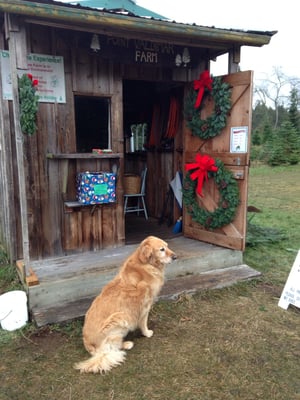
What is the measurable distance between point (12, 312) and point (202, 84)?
10.9ft

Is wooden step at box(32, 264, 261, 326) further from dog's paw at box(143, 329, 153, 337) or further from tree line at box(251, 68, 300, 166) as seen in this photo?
tree line at box(251, 68, 300, 166)

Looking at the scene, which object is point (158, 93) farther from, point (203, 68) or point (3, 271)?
point (3, 271)

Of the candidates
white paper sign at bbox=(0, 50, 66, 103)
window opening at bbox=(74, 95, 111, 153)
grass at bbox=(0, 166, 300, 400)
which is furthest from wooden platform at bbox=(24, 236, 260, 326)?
white paper sign at bbox=(0, 50, 66, 103)

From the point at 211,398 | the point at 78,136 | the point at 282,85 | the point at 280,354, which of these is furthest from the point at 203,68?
the point at 282,85

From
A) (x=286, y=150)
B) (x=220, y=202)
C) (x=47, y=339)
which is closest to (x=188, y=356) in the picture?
(x=47, y=339)

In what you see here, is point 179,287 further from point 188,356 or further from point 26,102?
point 26,102

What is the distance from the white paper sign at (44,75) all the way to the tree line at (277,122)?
54.5ft

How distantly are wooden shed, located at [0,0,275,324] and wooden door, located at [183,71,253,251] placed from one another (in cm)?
1

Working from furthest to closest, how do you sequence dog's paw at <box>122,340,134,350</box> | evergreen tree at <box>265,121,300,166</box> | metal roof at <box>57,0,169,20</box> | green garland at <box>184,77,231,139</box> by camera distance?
1. evergreen tree at <box>265,121,300,166</box>
2. metal roof at <box>57,0,169,20</box>
3. green garland at <box>184,77,231,139</box>
4. dog's paw at <box>122,340,134,350</box>

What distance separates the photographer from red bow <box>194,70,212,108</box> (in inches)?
161

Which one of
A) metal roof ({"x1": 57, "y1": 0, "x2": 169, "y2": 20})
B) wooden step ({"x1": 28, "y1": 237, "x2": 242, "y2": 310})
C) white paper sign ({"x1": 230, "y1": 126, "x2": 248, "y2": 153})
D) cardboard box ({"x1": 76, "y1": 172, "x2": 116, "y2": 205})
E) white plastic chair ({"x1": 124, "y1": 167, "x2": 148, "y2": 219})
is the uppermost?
metal roof ({"x1": 57, "y1": 0, "x2": 169, "y2": 20})

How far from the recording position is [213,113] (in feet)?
13.4

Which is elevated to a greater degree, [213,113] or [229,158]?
[213,113]

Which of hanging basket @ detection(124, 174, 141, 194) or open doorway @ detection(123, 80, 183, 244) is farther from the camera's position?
hanging basket @ detection(124, 174, 141, 194)
